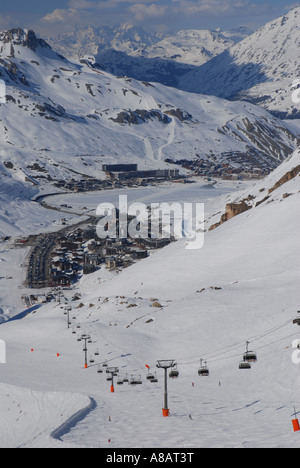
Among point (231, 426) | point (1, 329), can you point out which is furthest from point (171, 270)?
point (231, 426)

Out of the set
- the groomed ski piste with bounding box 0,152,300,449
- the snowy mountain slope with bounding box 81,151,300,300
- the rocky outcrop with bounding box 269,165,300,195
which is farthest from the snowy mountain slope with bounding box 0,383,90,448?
the rocky outcrop with bounding box 269,165,300,195

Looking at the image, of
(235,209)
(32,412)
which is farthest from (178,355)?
(235,209)

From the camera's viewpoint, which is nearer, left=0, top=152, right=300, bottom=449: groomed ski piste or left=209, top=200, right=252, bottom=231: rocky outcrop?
left=0, top=152, right=300, bottom=449: groomed ski piste

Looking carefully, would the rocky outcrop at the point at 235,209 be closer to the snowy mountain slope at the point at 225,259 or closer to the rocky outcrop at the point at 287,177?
the rocky outcrop at the point at 287,177


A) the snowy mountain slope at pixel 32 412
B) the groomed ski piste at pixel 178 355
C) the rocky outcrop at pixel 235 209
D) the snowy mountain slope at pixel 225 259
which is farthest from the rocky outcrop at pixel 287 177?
the snowy mountain slope at pixel 32 412

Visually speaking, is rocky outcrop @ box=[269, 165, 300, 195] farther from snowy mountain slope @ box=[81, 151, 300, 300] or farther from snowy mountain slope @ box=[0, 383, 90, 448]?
snowy mountain slope @ box=[0, 383, 90, 448]

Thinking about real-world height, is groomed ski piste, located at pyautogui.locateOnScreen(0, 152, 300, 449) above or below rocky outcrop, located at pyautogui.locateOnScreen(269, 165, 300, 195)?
below

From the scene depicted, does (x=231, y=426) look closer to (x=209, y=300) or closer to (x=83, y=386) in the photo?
(x=83, y=386)

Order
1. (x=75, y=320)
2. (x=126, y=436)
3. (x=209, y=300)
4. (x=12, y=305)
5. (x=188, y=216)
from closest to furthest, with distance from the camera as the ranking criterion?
(x=126, y=436)
(x=209, y=300)
(x=75, y=320)
(x=12, y=305)
(x=188, y=216)
